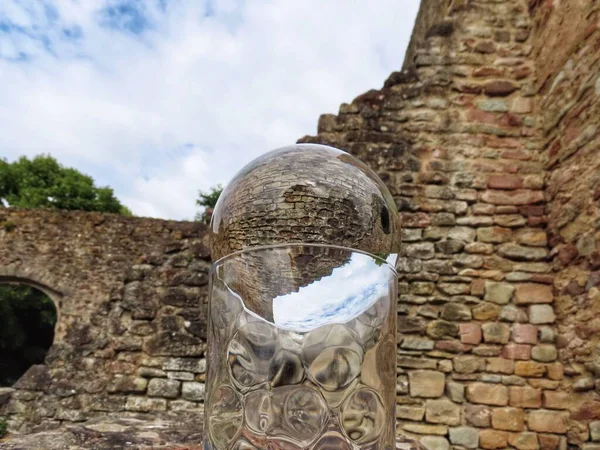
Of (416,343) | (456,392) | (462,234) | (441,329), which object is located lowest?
(456,392)

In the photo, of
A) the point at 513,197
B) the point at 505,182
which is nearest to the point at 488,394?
the point at 513,197

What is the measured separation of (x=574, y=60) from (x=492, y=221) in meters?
1.19

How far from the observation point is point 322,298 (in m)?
0.92

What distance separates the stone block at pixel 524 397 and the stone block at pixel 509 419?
0.04 meters

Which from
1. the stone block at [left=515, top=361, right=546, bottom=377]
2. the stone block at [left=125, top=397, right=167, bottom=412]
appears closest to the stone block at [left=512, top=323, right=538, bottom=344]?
the stone block at [left=515, top=361, right=546, bottom=377]

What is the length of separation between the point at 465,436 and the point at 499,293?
3.14 feet

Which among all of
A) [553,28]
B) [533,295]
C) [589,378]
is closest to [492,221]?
[533,295]

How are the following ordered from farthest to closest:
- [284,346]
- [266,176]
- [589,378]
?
[589,378]
[266,176]
[284,346]

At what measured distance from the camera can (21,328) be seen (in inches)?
559

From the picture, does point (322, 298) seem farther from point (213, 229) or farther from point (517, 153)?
point (517, 153)

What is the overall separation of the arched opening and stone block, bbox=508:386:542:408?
13.5m

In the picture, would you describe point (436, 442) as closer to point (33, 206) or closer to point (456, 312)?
point (456, 312)

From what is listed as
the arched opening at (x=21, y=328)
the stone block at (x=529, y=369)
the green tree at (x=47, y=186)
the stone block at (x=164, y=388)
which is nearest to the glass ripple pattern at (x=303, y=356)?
the stone block at (x=529, y=369)

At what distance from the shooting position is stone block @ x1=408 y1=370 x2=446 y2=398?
3.05 metres
